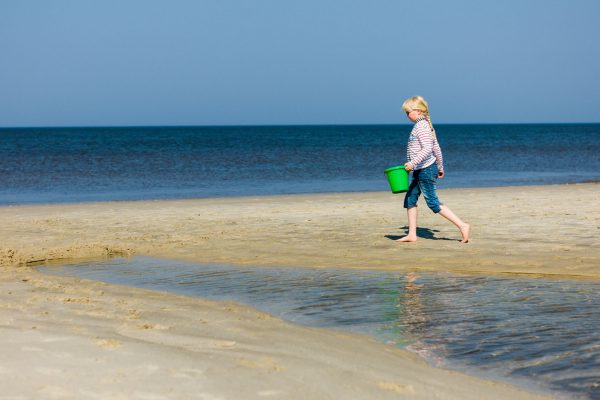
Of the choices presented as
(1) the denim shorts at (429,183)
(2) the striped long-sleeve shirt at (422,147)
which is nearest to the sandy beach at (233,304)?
(1) the denim shorts at (429,183)

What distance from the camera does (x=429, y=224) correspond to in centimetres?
1212

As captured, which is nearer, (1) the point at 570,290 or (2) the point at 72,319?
(2) the point at 72,319

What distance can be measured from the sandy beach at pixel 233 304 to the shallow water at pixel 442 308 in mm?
317

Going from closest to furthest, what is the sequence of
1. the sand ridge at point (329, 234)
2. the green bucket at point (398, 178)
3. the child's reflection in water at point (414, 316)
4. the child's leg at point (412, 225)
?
1. the child's reflection in water at point (414, 316)
2. the sand ridge at point (329, 234)
3. the green bucket at point (398, 178)
4. the child's leg at point (412, 225)

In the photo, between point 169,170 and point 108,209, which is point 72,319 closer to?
point 108,209

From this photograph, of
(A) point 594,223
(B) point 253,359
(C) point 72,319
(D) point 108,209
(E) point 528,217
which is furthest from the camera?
(D) point 108,209

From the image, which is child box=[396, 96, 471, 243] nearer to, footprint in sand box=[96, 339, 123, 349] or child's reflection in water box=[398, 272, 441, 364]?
child's reflection in water box=[398, 272, 441, 364]

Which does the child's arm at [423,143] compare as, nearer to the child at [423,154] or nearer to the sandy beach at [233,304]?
the child at [423,154]

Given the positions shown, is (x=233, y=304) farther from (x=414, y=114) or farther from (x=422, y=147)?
(x=414, y=114)

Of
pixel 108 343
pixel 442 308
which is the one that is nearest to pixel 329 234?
pixel 442 308

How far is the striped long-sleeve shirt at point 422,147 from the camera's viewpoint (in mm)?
9547

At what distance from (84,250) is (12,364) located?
588cm

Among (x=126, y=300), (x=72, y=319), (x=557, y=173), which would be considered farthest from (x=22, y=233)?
(x=557, y=173)

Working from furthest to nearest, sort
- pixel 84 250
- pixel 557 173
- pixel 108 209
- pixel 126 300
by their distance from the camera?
1. pixel 557 173
2. pixel 108 209
3. pixel 84 250
4. pixel 126 300
